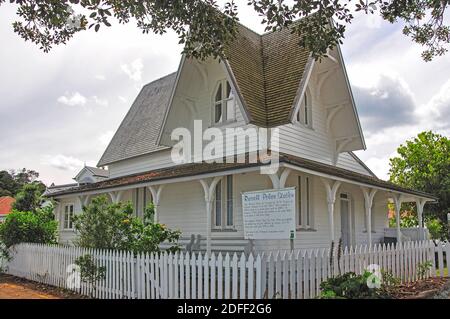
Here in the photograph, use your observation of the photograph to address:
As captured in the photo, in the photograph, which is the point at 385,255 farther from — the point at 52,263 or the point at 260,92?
the point at 52,263

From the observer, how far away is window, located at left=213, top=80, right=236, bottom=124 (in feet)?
Answer: 51.8

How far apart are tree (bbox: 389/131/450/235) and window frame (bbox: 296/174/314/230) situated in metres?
18.3

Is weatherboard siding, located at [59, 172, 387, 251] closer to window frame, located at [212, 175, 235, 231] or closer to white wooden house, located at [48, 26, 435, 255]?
white wooden house, located at [48, 26, 435, 255]

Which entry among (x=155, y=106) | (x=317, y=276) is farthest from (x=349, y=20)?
(x=155, y=106)

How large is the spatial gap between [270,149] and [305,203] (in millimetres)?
2660

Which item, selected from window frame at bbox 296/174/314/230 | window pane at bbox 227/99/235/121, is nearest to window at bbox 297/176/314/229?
window frame at bbox 296/174/314/230

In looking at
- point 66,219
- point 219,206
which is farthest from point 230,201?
point 66,219

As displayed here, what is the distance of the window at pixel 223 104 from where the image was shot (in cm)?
1579

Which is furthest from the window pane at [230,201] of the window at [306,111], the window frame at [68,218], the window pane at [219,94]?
the window frame at [68,218]

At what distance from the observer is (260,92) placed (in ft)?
50.0

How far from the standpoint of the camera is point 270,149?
13.9 metres

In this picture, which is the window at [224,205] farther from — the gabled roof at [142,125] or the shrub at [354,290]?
the shrub at [354,290]
